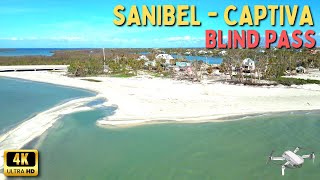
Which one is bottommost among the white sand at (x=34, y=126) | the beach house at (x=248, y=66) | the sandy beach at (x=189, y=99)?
the white sand at (x=34, y=126)

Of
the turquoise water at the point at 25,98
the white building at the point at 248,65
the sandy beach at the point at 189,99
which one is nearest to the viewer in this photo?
the sandy beach at the point at 189,99

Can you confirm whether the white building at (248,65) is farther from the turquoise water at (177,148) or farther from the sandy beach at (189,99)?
the turquoise water at (177,148)

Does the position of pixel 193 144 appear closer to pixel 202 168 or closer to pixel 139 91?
pixel 202 168

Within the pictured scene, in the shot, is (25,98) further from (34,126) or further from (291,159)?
(291,159)

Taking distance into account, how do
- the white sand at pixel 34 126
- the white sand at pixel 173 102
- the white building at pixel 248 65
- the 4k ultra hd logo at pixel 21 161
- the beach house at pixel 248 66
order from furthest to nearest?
the white building at pixel 248 65 → the beach house at pixel 248 66 → the white sand at pixel 173 102 → the white sand at pixel 34 126 → the 4k ultra hd logo at pixel 21 161

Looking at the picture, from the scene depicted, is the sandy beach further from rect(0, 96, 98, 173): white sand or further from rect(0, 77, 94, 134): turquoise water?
rect(0, 96, 98, 173): white sand

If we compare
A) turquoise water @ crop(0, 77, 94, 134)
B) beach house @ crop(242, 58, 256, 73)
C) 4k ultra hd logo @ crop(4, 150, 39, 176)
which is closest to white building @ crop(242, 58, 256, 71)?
beach house @ crop(242, 58, 256, 73)

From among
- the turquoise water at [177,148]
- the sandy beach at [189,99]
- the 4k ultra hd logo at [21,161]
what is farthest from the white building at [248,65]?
the 4k ultra hd logo at [21,161]
